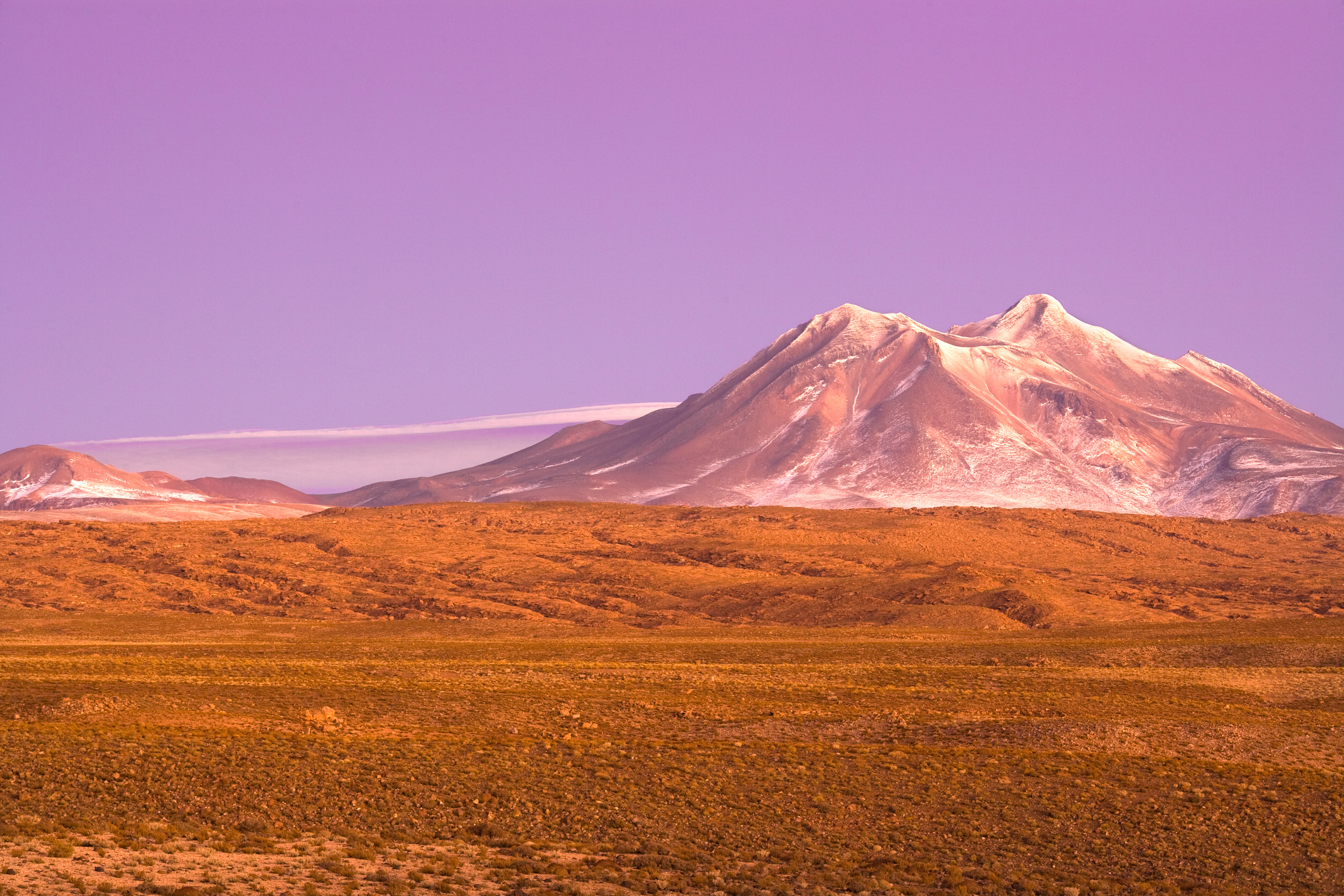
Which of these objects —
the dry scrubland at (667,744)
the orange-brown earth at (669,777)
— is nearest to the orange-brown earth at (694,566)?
the dry scrubland at (667,744)

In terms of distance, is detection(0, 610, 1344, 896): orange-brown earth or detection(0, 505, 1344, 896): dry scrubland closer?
detection(0, 610, 1344, 896): orange-brown earth

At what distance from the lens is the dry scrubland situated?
18.7m

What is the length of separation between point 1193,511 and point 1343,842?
163765mm

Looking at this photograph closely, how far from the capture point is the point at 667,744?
27625 millimetres

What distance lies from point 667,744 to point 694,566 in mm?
54222

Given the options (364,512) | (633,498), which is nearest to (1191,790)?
(364,512)

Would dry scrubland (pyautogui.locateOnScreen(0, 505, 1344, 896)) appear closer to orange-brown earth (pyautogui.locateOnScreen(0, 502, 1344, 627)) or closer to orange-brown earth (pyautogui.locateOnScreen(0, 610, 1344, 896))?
orange-brown earth (pyautogui.locateOnScreen(0, 610, 1344, 896))

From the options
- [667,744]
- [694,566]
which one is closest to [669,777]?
[667,744]

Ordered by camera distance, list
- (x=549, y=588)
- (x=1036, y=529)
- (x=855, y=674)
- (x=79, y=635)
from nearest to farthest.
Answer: (x=855, y=674) < (x=79, y=635) < (x=549, y=588) < (x=1036, y=529)

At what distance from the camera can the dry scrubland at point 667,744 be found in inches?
736

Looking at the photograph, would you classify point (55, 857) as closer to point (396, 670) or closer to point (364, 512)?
point (396, 670)

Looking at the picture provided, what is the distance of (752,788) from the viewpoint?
23.6 meters

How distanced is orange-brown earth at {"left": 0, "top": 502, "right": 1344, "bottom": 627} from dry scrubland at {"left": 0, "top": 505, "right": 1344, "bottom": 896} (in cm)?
63

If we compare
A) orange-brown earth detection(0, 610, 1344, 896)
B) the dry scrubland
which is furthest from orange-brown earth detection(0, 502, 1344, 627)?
orange-brown earth detection(0, 610, 1344, 896)
